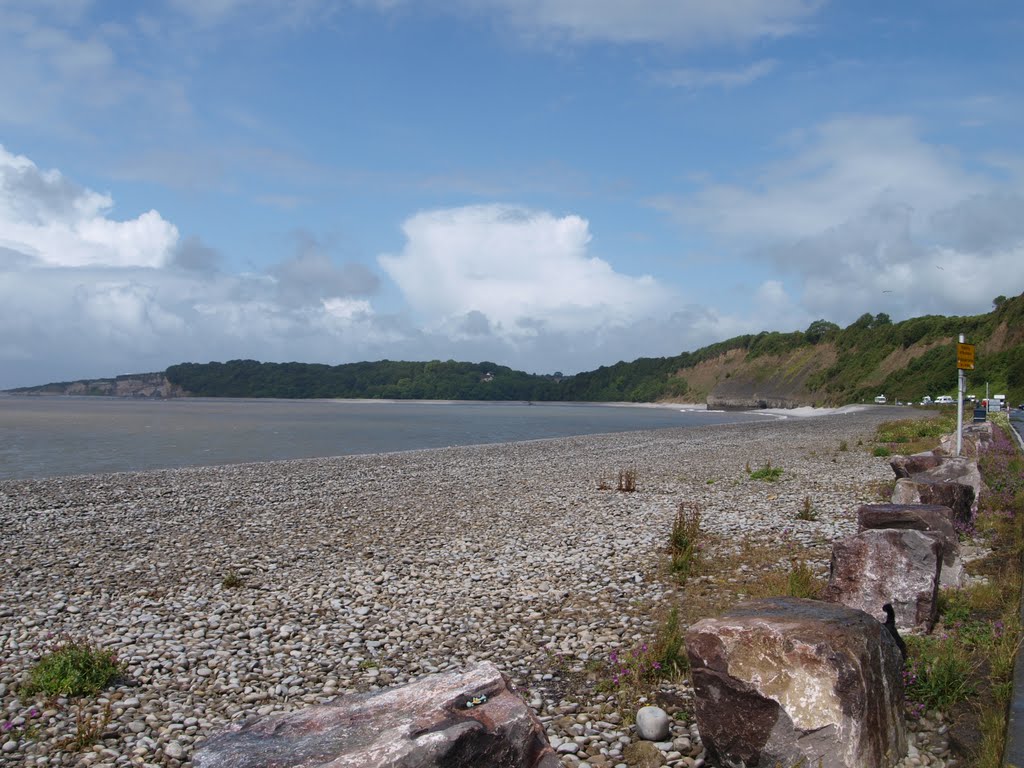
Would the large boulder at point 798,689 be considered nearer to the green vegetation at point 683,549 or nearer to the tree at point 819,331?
the green vegetation at point 683,549

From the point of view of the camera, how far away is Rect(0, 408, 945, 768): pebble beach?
6348 mm

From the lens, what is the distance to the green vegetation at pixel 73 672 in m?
6.83

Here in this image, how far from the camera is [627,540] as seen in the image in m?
13.0

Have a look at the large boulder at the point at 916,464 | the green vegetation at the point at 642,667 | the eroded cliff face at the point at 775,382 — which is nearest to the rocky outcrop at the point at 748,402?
the eroded cliff face at the point at 775,382

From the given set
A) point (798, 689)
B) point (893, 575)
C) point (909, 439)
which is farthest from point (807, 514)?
point (909, 439)

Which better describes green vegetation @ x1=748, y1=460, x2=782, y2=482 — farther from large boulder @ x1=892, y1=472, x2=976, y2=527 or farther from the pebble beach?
large boulder @ x1=892, y1=472, x2=976, y2=527

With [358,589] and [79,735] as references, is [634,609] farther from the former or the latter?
[79,735]

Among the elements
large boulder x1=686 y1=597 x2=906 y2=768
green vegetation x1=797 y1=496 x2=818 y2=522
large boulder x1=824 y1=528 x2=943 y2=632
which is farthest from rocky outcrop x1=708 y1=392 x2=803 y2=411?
large boulder x1=686 y1=597 x2=906 y2=768

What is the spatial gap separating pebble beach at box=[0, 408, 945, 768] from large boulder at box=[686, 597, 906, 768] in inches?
18.6

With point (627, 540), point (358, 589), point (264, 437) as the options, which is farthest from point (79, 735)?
point (264, 437)

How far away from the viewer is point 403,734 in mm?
3672

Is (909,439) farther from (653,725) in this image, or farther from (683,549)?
(653,725)

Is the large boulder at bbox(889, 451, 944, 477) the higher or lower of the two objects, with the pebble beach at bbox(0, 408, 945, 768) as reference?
higher

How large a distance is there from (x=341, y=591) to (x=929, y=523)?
733 centimetres
